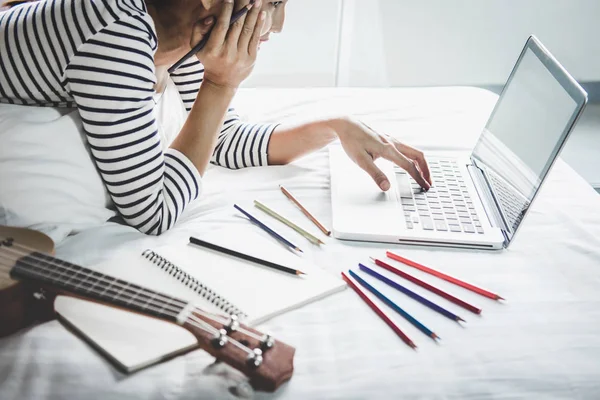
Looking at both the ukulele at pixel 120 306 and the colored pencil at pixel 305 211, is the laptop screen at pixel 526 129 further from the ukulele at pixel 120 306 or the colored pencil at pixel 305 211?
the ukulele at pixel 120 306

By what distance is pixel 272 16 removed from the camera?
1079mm

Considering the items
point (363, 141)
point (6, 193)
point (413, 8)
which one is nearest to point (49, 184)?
point (6, 193)

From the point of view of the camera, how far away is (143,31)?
2.93ft

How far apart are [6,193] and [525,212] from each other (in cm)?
72

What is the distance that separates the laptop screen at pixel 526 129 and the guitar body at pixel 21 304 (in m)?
0.64

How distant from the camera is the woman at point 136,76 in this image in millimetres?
863

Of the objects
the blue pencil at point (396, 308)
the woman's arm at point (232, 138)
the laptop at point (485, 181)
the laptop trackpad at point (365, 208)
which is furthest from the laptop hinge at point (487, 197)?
the woman's arm at point (232, 138)

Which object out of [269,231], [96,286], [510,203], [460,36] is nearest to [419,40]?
[460,36]

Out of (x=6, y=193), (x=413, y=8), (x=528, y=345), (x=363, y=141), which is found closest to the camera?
(x=528, y=345)

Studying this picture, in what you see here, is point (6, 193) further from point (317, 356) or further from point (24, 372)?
point (317, 356)

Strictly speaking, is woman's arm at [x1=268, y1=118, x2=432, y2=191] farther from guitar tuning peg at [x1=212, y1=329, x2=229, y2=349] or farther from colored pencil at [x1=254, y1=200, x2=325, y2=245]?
guitar tuning peg at [x1=212, y1=329, x2=229, y2=349]

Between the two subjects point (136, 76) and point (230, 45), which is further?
point (230, 45)

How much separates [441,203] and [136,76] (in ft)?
1.69

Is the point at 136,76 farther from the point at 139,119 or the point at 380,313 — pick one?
the point at 380,313
